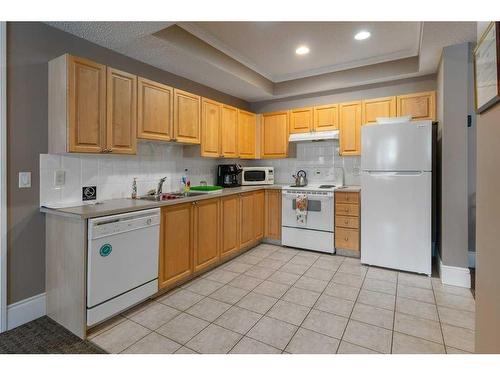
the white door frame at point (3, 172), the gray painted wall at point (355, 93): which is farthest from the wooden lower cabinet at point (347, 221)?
the white door frame at point (3, 172)

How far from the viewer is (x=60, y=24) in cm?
226

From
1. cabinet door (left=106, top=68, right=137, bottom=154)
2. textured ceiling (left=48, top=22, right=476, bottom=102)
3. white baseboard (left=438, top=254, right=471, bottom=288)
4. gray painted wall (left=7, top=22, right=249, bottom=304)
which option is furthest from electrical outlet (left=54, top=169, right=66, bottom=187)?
white baseboard (left=438, top=254, right=471, bottom=288)

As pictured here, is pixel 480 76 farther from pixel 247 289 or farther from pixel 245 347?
pixel 247 289

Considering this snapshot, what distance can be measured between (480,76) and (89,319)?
2.82 m

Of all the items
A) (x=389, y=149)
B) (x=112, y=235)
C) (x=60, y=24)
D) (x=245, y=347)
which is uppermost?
(x=60, y=24)

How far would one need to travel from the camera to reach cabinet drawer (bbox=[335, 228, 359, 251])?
143 inches

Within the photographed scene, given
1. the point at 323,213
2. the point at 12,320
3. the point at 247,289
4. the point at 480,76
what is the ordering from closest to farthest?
the point at 480,76, the point at 12,320, the point at 247,289, the point at 323,213

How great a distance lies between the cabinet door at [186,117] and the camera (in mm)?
3120

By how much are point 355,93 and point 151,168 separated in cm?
308

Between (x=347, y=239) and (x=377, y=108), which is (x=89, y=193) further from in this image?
(x=377, y=108)

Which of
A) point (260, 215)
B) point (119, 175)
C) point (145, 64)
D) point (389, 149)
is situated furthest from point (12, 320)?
point (389, 149)

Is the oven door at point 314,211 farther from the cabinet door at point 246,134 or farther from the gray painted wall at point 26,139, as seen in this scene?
the gray painted wall at point 26,139

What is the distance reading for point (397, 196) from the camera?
3166mm

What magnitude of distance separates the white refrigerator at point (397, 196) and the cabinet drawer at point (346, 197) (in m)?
0.22
